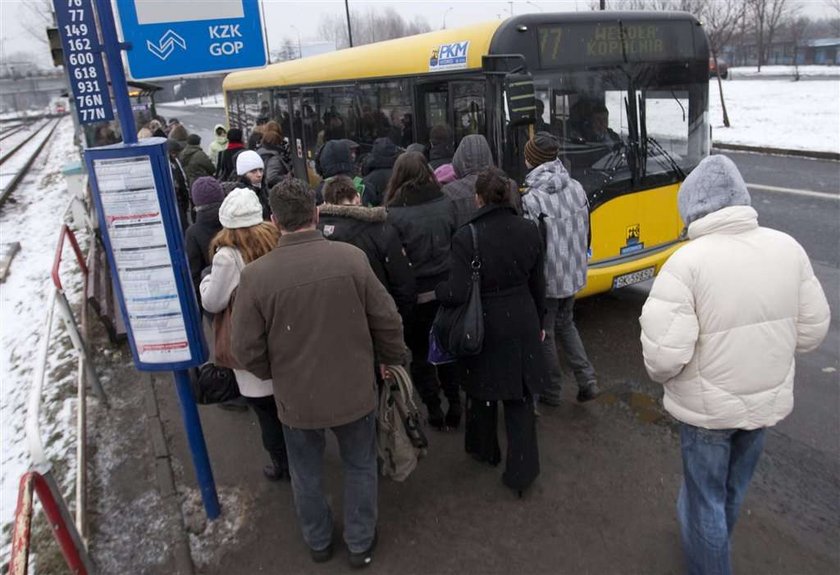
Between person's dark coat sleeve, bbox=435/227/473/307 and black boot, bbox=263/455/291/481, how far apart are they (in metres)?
1.59

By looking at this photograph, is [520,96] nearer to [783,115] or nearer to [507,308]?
[507,308]

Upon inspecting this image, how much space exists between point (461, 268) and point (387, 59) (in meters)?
5.17

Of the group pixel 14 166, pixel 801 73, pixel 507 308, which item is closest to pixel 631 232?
pixel 507 308

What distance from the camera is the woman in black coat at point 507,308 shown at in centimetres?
341

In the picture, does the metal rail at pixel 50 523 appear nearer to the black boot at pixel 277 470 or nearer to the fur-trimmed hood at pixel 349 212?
the black boot at pixel 277 470

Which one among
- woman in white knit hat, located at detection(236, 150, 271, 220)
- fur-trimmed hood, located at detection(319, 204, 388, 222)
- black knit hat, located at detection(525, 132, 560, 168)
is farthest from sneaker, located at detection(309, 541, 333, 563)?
woman in white knit hat, located at detection(236, 150, 271, 220)

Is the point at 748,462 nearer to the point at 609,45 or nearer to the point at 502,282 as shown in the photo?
the point at 502,282

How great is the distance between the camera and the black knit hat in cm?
429

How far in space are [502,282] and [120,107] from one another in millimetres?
2151

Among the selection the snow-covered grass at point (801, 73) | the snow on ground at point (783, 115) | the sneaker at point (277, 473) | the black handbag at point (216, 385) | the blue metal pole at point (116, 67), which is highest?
the blue metal pole at point (116, 67)

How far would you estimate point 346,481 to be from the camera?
3273 millimetres

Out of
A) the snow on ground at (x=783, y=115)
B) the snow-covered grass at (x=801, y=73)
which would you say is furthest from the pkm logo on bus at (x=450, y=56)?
the snow-covered grass at (x=801, y=73)

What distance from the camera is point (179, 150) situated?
354 inches

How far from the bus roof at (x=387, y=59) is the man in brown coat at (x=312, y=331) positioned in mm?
3482
